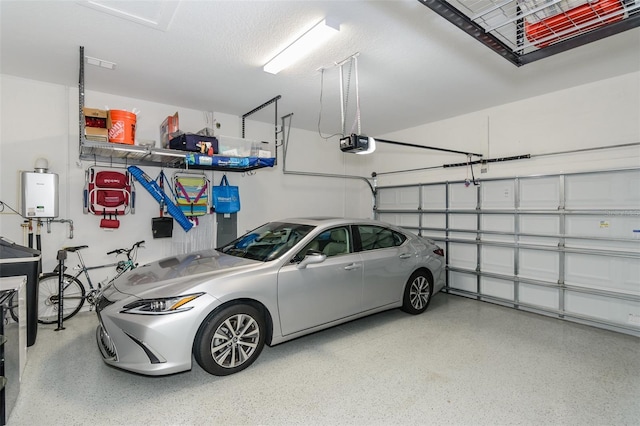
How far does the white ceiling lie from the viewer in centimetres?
251

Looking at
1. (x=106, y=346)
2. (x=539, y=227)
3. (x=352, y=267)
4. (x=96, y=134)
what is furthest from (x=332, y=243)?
(x=539, y=227)

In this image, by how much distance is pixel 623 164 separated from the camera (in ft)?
12.1

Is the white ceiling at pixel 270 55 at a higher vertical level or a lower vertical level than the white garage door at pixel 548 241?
higher

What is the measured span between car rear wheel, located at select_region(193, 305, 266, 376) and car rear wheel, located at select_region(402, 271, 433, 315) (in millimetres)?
2038

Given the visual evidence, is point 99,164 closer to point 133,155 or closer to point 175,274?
point 133,155

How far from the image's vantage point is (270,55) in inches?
125

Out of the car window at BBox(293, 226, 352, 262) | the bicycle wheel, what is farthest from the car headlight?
the bicycle wheel

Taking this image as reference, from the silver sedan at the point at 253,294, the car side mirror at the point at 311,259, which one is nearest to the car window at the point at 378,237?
the silver sedan at the point at 253,294

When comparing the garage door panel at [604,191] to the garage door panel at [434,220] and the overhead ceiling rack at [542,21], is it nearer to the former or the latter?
the garage door panel at [434,220]

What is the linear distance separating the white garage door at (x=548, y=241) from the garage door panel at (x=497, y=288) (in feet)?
0.04

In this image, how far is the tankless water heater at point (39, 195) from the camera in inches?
139

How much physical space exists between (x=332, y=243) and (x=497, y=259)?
290 cm

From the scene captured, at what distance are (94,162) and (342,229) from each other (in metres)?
3.35

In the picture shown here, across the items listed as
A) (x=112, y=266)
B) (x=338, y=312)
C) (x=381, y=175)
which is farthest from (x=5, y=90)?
(x=381, y=175)
